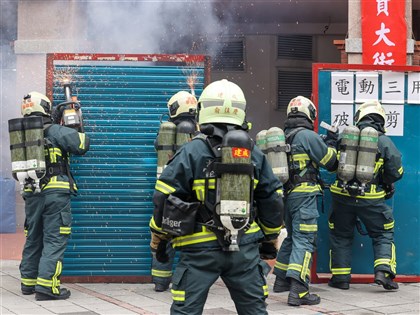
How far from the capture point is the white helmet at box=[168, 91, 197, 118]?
7.88 m

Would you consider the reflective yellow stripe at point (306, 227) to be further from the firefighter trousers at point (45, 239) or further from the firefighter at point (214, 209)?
the firefighter at point (214, 209)

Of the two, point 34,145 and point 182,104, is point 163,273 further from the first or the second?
point 34,145

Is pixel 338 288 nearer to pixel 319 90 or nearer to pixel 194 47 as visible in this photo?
pixel 319 90

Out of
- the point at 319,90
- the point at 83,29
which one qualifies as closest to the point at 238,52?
the point at 83,29

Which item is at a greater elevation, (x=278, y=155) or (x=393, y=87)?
(x=393, y=87)

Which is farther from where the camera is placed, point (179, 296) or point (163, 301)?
point (163, 301)

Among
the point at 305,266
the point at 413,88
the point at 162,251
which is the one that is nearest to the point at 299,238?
the point at 305,266

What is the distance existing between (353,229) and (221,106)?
3782 mm

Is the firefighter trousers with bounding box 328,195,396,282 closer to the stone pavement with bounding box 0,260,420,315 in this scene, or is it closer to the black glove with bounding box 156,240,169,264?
the stone pavement with bounding box 0,260,420,315

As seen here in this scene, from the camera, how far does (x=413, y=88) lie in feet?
27.9

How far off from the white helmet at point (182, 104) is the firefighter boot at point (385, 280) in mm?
2405

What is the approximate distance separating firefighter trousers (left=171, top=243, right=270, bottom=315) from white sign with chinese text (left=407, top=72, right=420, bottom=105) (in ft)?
13.5

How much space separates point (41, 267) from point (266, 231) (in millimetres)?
3056

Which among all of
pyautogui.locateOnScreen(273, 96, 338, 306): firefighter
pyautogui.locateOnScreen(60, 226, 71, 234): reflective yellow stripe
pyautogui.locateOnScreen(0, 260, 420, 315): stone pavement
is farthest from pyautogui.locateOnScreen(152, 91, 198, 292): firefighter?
pyautogui.locateOnScreen(273, 96, 338, 306): firefighter
